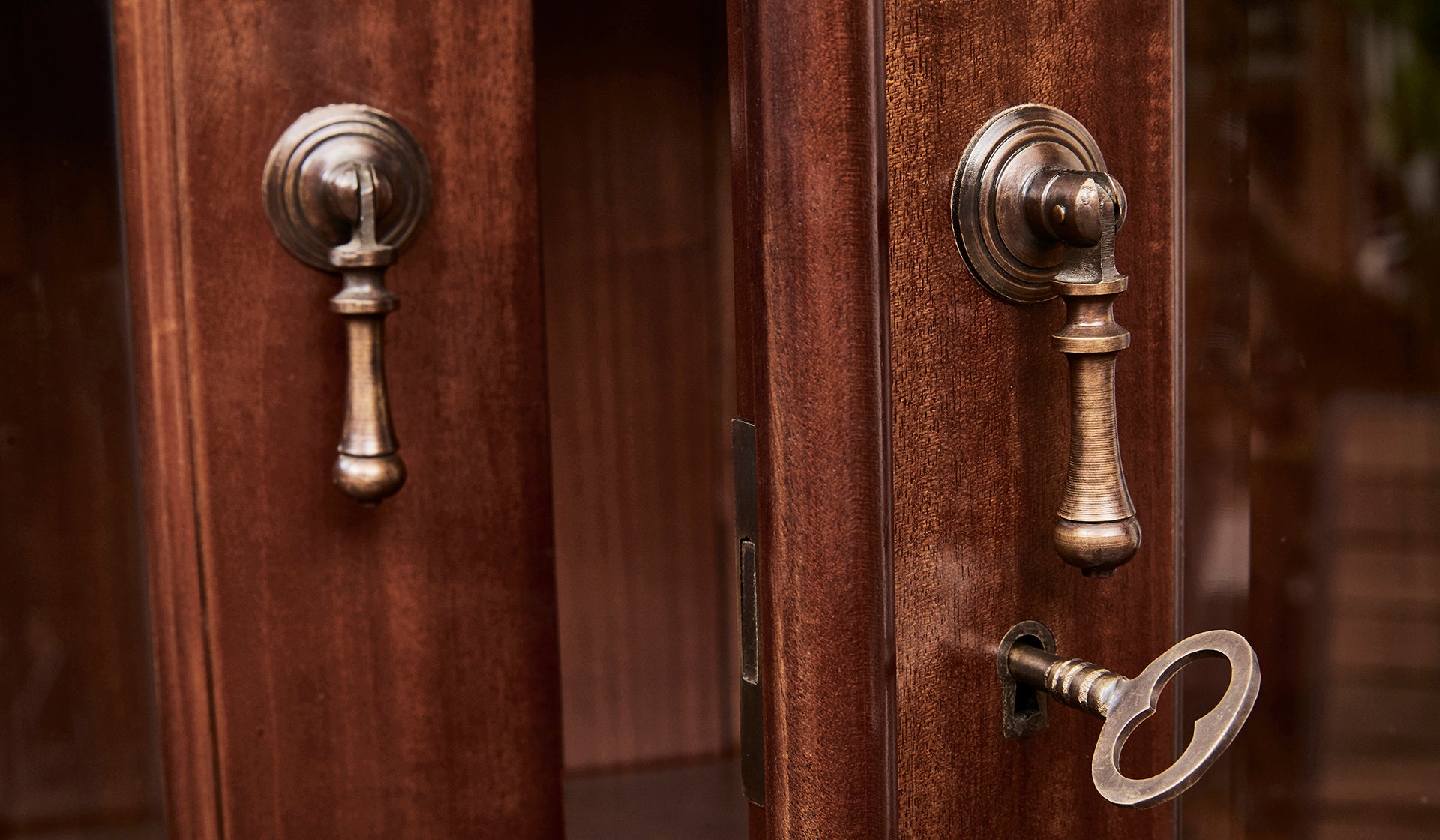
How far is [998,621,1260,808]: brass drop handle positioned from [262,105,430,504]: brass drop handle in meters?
0.29

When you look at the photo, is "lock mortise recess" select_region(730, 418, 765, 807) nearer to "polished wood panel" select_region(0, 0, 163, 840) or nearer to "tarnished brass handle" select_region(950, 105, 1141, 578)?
"tarnished brass handle" select_region(950, 105, 1141, 578)

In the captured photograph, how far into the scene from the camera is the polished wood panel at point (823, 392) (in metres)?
0.38

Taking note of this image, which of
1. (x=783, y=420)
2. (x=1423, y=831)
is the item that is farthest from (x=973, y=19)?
(x=1423, y=831)

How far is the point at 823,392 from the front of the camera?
1.27 feet

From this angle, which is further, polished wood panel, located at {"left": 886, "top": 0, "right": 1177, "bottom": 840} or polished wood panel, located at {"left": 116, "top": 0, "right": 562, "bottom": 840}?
polished wood panel, located at {"left": 116, "top": 0, "right": 562, "bottom": 840}

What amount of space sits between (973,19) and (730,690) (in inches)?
26.6

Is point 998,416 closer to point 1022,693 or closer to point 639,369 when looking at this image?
point 1022,693

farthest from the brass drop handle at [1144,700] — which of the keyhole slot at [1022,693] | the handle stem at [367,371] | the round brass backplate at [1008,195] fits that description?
the handle stem at [367,371]

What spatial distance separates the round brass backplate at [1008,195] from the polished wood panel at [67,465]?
49cm

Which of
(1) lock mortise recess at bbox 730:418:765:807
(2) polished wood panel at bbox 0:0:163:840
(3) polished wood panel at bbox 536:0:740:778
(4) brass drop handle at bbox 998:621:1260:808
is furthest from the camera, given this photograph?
(3) polished wood panel at bbox 536:0:740:778

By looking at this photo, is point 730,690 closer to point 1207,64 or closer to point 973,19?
point 1207,64

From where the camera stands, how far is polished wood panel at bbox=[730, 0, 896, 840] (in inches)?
14.8

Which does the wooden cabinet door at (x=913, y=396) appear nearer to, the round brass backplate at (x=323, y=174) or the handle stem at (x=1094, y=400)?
the handle stem at (x=1094, y=400)

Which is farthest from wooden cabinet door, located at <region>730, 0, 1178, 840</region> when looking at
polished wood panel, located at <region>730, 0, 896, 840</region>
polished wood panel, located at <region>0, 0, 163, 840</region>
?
polished wood panel, located at <region>0, 0, 163, 840</region>
